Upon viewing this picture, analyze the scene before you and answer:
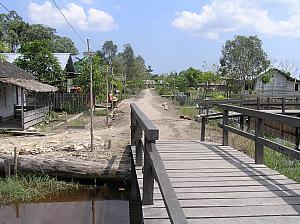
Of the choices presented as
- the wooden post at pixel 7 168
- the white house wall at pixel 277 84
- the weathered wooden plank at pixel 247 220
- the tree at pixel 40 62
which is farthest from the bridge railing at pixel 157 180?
the white house wall at pixel 277 84

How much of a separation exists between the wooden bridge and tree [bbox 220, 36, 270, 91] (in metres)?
47.3

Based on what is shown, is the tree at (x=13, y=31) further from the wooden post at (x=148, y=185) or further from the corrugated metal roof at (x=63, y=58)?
the wooden post at (x=148, y=185)

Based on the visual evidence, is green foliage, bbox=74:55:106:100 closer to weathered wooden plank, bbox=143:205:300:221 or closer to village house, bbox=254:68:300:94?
weathered wooden plank, bbox=143:205:300:221

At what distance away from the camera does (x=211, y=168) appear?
636 centimetres

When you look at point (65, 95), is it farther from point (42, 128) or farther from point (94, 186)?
Answer: point (94, 186)

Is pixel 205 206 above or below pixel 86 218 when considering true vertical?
above

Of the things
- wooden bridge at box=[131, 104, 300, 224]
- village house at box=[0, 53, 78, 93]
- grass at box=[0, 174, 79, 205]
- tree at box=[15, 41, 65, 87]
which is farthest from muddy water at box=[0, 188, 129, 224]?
village house at box=[0, 53, 78, 93]

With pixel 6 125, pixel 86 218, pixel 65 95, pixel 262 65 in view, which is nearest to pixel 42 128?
pixel 6 125

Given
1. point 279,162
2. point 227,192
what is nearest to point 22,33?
point 279,162

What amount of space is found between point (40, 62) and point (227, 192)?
83.5ft

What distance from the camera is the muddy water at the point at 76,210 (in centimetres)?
766

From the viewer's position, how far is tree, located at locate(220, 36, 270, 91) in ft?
175

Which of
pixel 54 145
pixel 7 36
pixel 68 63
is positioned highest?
pixel 7 36

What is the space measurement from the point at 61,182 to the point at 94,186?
81 cm
